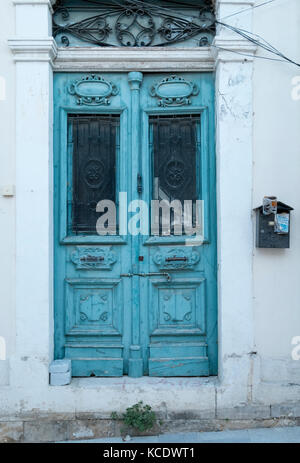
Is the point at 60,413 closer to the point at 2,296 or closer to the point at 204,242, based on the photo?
the point at 2,296

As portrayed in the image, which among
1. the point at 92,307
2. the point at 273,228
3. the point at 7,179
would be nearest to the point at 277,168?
the point at 273,228

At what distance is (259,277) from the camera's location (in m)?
4.04

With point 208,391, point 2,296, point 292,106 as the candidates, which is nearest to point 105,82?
point 292,106

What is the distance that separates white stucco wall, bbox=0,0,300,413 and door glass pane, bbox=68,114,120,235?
539 millimetres

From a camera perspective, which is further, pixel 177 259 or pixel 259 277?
pixel 177 259

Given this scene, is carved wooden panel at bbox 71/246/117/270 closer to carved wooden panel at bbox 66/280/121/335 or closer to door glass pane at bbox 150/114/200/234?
carved wooden panel at bbox 66/280/121/335

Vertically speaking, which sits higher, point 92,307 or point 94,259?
point 94,259

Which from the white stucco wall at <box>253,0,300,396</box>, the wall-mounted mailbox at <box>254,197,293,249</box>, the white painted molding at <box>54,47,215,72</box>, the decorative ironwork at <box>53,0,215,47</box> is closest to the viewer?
the wall-mounted mailbox at <box>254,197,293,249</box>

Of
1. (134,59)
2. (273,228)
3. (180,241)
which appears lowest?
(180,241)

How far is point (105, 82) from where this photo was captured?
426cm

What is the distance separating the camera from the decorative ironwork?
427 centimetres

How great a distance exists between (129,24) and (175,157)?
1290 mm

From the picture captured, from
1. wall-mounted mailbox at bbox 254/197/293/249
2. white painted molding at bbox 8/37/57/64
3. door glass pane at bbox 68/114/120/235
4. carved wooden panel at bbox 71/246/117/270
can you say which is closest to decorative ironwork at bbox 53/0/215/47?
white painted molding at bbox 8/37/57/64

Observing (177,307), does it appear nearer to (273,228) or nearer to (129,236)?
(129,236)
